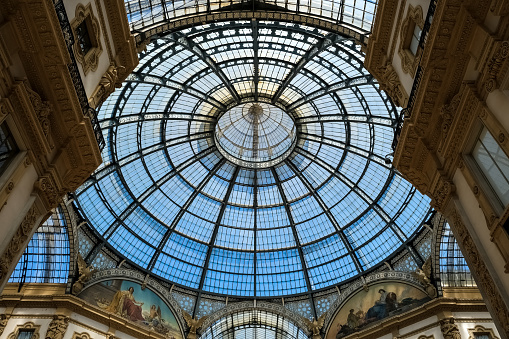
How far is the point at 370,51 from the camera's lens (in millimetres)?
16375

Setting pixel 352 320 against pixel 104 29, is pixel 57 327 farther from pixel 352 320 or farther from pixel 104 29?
pixel 352 320

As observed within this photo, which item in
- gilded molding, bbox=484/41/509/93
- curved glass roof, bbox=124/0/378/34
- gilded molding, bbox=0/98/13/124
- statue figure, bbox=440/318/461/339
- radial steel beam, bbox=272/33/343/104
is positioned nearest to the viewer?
gilded molding, bbox=484/41/509/93

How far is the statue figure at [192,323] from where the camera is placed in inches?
1056

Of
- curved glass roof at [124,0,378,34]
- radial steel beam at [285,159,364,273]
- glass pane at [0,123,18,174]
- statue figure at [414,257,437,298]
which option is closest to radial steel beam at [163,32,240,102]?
curved glass roof at [124,0,378,34]

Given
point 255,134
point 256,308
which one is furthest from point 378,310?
point 255,134

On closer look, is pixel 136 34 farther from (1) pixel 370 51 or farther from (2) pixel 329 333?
(2) pixel 329 333

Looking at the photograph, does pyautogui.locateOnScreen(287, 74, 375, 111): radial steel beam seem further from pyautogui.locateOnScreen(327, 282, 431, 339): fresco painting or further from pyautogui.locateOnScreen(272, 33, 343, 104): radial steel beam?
pyautogui.locateOnScreen(327, 282, 431, 339): fresco painting

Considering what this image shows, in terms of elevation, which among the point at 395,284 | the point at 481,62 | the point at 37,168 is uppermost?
the point at 395,284

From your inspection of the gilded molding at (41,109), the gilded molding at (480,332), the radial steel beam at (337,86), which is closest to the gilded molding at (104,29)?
the gilded molding at (41,109)

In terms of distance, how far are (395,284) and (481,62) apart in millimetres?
19089

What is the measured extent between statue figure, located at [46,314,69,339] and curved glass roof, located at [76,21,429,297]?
678cm

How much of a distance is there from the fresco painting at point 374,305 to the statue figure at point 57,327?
16.2 meters

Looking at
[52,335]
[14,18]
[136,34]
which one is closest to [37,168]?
[14,18]

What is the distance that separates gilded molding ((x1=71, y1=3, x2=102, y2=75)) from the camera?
40.6 ft
